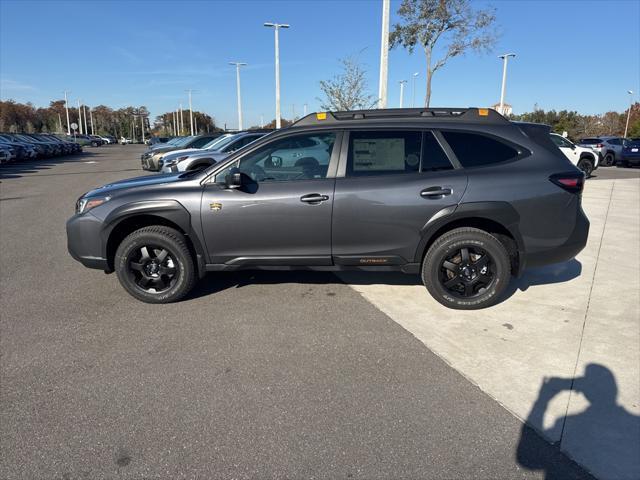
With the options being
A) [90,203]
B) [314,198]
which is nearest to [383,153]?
[314,198]

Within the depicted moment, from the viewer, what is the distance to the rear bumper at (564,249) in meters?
4.13

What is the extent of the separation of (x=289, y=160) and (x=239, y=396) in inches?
91.2

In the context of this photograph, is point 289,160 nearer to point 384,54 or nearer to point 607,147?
point 384,54

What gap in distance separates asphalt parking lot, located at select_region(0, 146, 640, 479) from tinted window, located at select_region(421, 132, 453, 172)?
148cm

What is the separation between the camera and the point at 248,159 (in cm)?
427

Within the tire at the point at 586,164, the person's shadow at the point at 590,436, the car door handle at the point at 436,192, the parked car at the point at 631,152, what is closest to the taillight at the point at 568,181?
the car door handle at the point at 436,192

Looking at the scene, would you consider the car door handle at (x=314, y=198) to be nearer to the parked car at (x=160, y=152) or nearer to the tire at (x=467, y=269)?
the tire at (x=467, y=269)

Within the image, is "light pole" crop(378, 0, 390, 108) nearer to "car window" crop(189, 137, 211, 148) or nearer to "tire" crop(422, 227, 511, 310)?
"car window" crop(189, 137, 211, 148)

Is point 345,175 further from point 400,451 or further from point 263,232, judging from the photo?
point 400,451

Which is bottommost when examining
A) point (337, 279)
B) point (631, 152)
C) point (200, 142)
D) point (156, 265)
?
point (337, 279)

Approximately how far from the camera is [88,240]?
4320mm

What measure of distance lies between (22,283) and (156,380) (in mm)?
3003

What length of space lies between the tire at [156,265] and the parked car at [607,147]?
27131 millimetres

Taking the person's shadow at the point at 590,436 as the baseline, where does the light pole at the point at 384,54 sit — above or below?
above
